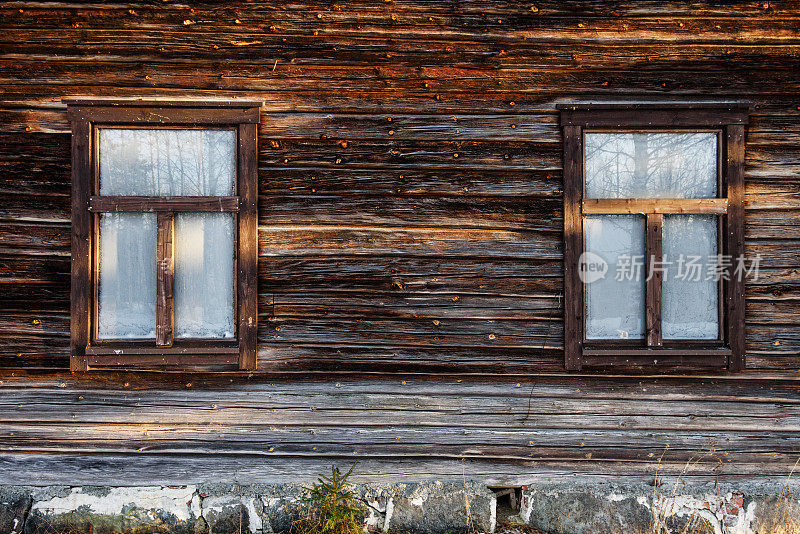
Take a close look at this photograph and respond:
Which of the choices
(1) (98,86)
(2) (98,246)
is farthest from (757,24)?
(2) (98,246)

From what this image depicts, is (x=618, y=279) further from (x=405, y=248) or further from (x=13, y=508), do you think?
(x=13, y=508)

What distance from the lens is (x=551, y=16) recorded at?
2861 mm

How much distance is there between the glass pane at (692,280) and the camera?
9.69 ft

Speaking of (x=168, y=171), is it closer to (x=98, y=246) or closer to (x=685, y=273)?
(x=98, y=246)

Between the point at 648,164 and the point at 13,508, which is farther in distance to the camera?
the point at 648,164

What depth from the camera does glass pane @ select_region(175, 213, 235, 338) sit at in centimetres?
287

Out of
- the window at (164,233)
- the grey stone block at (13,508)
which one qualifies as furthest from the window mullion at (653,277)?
the grey stone block at (13,508)

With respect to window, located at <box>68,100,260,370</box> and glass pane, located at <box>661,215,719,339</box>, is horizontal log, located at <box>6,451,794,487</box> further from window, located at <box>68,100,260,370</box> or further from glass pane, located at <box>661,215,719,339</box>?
glass pane, located at <box>661,215,719,339</box>

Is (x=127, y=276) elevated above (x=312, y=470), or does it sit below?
above

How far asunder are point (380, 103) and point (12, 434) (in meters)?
3.20

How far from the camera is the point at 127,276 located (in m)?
2.86

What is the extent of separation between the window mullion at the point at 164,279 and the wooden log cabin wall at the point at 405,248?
1.01 feet

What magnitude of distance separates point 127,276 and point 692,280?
3.71m

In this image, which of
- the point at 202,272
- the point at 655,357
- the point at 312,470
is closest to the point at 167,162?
the point at 202,272
